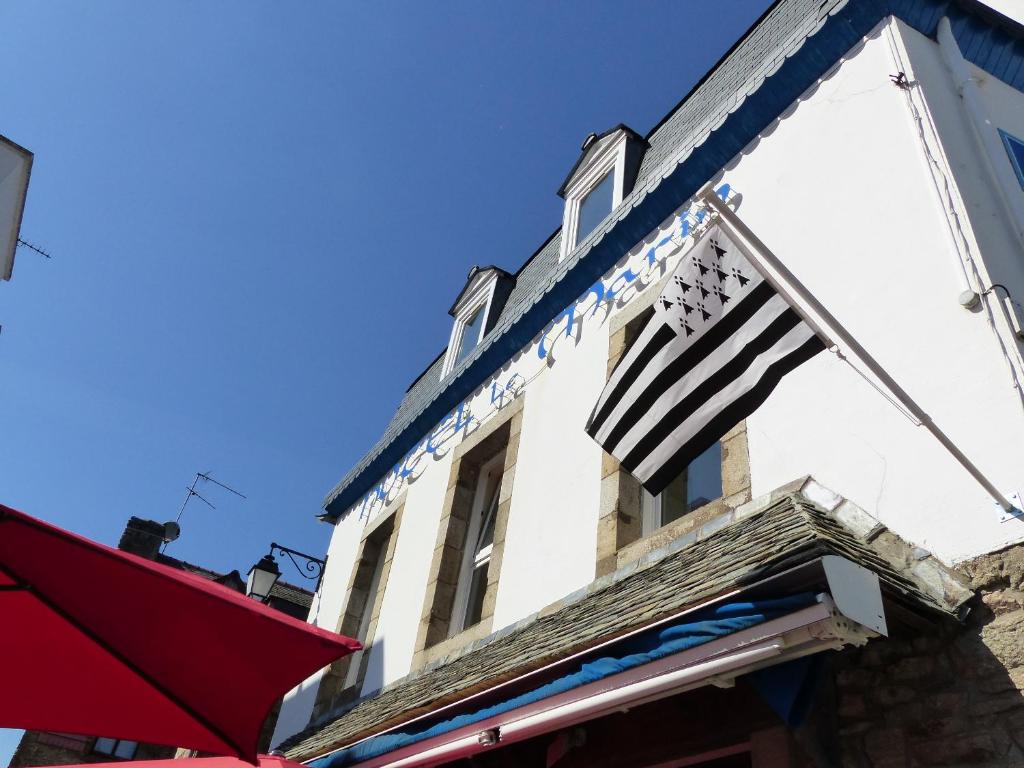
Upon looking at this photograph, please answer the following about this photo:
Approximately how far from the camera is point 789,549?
10.6ft

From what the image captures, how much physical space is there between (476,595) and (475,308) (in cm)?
462

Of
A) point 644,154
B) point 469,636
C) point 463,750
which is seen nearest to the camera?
point 463,750

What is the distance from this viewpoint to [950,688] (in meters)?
3.16

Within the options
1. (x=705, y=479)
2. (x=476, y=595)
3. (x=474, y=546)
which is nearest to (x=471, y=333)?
(x=474, y=546)

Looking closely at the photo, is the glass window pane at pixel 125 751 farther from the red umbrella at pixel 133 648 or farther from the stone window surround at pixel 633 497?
the stone window surround at pixel 633 497

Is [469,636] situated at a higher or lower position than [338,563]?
lower

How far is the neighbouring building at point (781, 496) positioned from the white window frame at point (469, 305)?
240cm

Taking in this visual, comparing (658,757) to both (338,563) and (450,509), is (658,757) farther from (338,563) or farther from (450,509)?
(338,563)

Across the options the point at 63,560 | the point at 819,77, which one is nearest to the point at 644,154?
the point at 819,77

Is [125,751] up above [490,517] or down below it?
below

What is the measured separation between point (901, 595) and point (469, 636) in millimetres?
4372

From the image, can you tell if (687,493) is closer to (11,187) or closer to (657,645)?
(657,645)

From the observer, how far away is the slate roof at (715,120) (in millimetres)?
5641

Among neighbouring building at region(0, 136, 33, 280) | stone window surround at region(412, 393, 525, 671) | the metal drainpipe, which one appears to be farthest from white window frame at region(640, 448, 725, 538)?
neighbouring building at region(0, 136, 33, 280)
